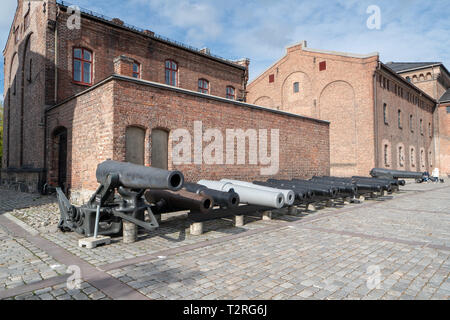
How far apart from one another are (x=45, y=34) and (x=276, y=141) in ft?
36.6

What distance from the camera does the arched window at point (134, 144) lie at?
337 inches

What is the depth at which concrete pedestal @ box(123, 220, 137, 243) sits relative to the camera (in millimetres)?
5223

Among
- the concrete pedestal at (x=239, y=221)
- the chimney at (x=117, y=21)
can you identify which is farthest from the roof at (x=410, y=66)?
the concrete pedestal at (x=239, y=221)

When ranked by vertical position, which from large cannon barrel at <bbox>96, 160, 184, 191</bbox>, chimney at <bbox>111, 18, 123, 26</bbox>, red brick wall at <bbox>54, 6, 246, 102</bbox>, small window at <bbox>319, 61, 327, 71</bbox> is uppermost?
chimney at <bbox>111, 18, 123, 26</bbox>

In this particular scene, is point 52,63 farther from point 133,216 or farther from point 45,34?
point 133,216

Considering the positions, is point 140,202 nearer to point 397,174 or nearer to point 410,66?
point 397,174

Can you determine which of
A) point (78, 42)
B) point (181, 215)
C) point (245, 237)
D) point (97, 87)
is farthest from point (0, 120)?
point (245, 237)

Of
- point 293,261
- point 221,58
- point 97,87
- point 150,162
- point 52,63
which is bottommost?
point 293,261

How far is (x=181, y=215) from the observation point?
785cm

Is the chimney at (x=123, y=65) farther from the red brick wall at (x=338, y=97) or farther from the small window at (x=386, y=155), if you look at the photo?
the small window at (x=386, y=155)

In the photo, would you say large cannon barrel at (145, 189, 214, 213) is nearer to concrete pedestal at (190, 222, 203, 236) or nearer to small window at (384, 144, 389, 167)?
concrete pedestal at (190, 222, 203, 236)

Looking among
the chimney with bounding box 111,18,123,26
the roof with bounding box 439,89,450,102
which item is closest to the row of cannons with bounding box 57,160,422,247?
the chimney with bounding box 111,18,123,26

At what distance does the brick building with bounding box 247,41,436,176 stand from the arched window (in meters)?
17.5

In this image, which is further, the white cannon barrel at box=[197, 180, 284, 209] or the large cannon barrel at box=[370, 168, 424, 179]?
the large cannon barrel at box=[370, 168, 424, 179]
